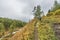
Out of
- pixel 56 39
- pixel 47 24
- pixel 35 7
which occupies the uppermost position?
pixel 35 7

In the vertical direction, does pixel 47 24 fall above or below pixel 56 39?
above

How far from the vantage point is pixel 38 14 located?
29.5m

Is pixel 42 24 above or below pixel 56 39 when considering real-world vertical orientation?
above

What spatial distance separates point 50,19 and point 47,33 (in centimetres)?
244

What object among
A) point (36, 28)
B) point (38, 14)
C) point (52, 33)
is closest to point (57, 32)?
point (52, 33)

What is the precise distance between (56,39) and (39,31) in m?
2.07

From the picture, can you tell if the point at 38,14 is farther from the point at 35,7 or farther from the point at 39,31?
the point at 39,31

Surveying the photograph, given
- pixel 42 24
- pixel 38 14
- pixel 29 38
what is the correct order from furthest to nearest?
pixel 38 14, pixel 42 24, pixel 29 38

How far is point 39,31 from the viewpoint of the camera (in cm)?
2319

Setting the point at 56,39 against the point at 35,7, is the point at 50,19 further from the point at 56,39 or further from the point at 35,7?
the point at 35,7

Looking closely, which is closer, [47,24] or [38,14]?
[47,24]

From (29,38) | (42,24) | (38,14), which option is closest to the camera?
(29,38)

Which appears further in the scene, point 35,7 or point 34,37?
point 35,7

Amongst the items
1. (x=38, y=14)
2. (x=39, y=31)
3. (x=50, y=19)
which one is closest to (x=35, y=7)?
(x=38, y=14)
